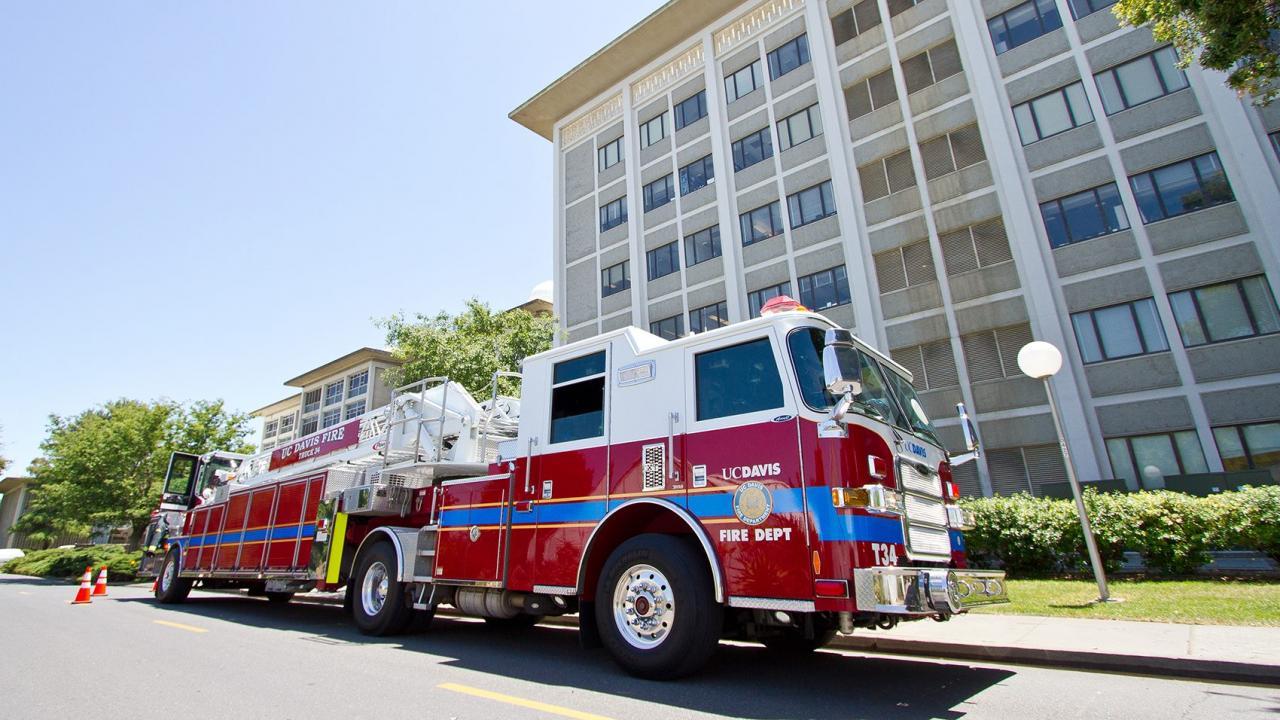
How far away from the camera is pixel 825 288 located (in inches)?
994

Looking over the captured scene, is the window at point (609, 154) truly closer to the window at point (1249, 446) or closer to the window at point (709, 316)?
the window at point (709, 316)

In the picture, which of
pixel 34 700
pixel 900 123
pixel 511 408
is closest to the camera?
pixel 34 700

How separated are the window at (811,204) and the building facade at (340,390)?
4054cm

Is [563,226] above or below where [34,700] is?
above

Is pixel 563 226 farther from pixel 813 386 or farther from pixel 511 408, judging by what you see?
pixel 813 386

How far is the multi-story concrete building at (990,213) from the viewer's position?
17.9 metres

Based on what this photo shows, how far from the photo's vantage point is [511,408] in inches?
340

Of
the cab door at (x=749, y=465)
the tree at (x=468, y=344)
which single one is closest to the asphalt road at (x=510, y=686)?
the cab door at (x=749, y=465)

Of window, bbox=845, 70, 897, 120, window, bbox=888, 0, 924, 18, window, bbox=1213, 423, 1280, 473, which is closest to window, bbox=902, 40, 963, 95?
window, bbox=845, 70, 897, 120

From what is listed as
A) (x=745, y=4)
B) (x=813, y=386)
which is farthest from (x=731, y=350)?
(x=745, y=4)

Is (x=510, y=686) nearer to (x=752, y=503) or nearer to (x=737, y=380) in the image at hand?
(x=752, y=503)

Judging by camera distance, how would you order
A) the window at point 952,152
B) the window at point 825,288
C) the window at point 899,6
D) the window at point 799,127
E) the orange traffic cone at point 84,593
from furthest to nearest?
the window at point 799,127 → the window at point 899,6 → the window at point 825,288 → the window at point 952,152 → the orange traffic cone at point 84,593

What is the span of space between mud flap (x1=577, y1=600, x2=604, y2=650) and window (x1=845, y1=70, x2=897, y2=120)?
992 inches

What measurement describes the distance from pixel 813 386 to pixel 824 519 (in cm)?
106
